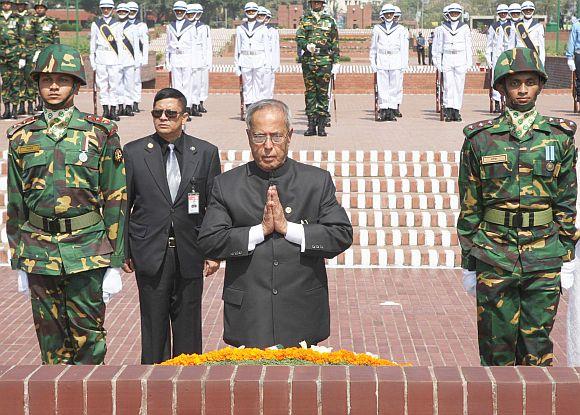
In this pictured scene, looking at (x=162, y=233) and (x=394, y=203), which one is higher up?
(x=162, y=233)

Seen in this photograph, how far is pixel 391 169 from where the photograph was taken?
12133 mm

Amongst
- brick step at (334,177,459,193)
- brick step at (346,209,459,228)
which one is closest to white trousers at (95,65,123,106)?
brick step at (334,177,459,193)

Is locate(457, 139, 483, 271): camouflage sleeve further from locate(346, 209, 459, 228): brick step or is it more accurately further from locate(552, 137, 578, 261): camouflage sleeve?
locate(346, 209, 459, 228): brick step

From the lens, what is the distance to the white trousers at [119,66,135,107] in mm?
18297

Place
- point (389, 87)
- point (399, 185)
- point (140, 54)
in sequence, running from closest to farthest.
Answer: point (399, 185), point (389, 87), point (140, 54)

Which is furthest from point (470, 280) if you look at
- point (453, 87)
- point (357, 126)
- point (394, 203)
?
point (453, 87)

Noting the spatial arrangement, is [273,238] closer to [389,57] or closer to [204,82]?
[389,57]

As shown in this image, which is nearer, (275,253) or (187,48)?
(275,253)

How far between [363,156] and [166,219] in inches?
271

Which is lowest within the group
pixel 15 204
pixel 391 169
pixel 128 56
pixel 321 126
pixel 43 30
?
pixel 391 169

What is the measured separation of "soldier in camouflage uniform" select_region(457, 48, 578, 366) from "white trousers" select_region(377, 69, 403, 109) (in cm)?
1278

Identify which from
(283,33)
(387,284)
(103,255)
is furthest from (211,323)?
(283,33)

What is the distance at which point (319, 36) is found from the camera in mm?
14680

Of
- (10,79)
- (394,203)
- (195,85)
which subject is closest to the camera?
(394,203)
